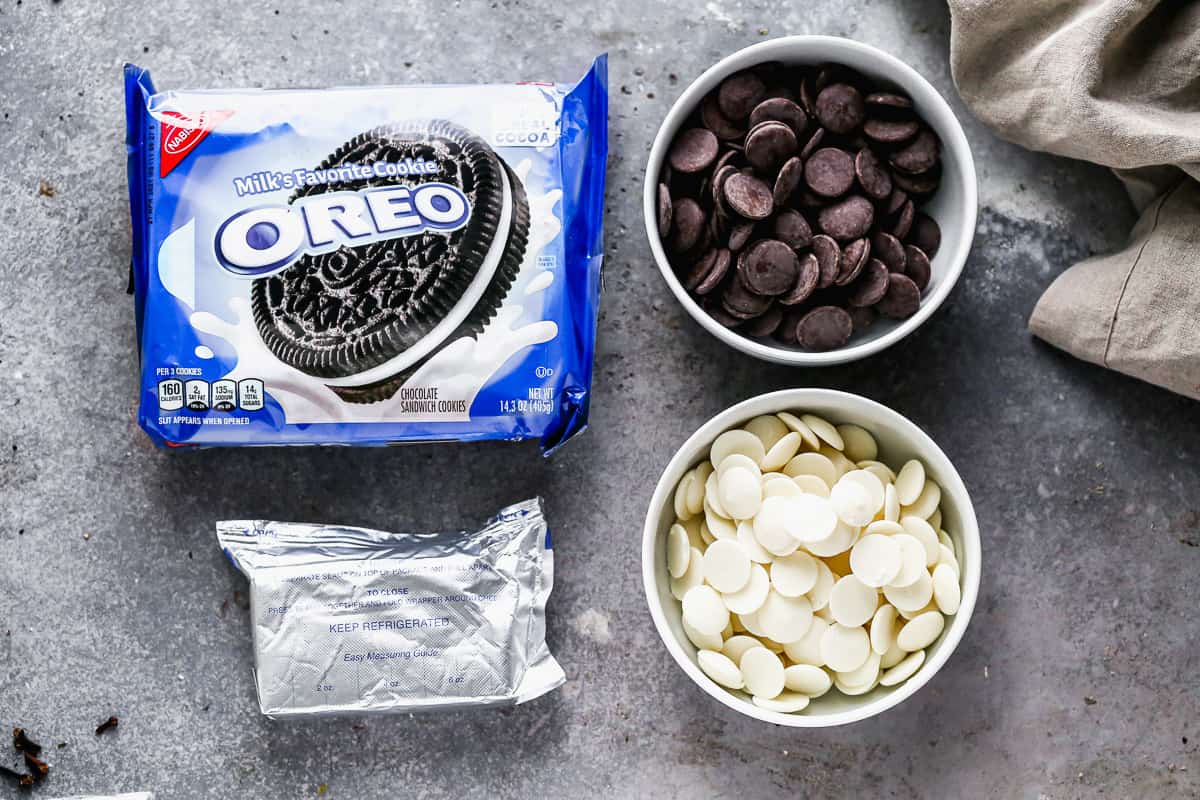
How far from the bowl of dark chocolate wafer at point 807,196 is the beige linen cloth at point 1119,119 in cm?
9

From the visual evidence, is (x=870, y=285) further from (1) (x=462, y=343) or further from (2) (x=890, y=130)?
(1) (x=462, y=343)

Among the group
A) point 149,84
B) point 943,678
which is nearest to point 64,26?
point 149,84

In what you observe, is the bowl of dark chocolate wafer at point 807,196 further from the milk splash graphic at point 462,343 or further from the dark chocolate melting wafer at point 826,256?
the milk splash graphic at point 462,343

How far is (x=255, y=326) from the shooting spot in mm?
868

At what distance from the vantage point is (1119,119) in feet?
2.73

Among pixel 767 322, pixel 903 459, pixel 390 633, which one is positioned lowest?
pixel 390 633

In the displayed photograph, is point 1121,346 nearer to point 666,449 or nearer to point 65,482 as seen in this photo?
point 666,449

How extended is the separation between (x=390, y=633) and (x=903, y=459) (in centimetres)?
49

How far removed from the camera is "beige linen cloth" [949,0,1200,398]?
2.74ft

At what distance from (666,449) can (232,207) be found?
45 cm

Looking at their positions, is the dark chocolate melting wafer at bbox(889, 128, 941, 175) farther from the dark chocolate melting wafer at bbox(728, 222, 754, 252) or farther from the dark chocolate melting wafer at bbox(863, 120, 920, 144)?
the dark chocolate melting wafer at bbox(728, 222, 754, 252)

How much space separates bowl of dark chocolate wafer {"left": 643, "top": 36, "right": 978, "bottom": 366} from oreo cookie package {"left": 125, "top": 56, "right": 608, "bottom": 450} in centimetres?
10

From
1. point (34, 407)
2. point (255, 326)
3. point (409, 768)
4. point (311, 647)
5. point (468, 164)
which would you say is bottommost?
point (409, 768)

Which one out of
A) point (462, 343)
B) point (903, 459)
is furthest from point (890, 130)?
point (462, 343)
